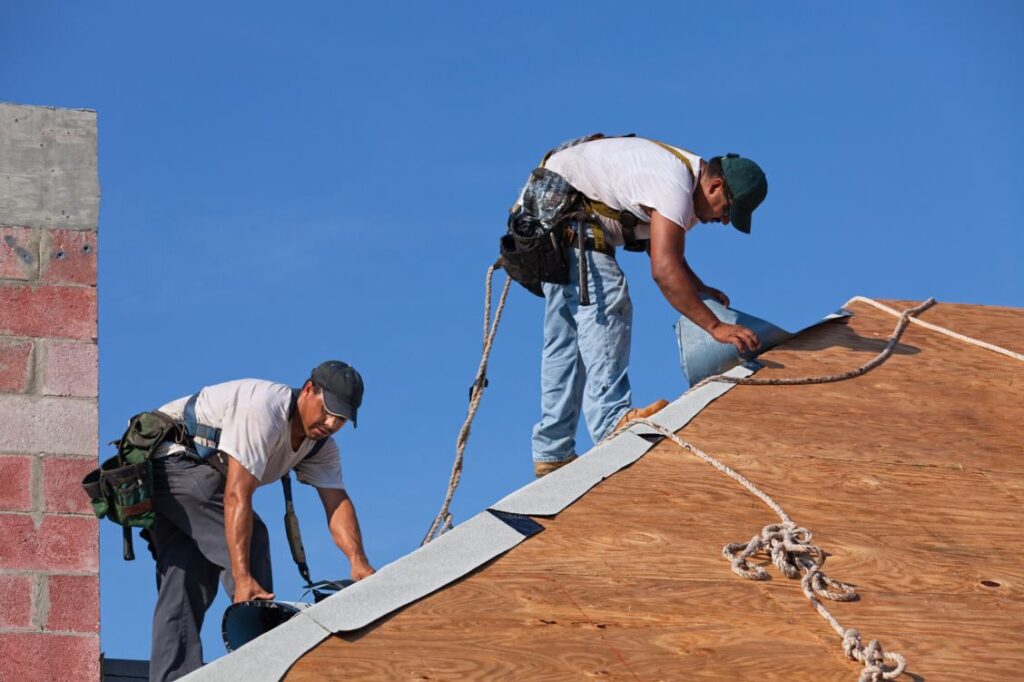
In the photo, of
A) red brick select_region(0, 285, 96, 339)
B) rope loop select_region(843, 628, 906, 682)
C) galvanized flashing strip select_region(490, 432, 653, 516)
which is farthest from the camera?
red brick select_region(0, 285, 96, 339)

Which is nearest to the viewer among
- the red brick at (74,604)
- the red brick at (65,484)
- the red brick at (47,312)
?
the red brick at (74,604)

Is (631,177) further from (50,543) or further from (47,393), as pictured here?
(50,543)

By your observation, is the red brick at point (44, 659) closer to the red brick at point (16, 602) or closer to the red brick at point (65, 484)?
the red brick at point (16, 602)

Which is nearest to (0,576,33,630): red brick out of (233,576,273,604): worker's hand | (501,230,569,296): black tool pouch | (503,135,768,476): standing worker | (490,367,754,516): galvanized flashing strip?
(233,576,273,604): worker's hand

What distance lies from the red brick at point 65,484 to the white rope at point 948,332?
3.32 meters

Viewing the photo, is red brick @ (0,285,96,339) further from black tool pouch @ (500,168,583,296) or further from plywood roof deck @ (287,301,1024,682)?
plywood roof deck @ (287,301,1024,682)

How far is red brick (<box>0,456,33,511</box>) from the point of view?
5.52m

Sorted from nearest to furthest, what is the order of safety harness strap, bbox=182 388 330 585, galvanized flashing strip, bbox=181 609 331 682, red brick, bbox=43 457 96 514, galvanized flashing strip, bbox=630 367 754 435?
galvanized flashing strip, bbox=181 609 331 682 < galvanized flashing strip, bbox=630 367 754 435 < safety harness strap, bbox=182 388 330 585 < red brick, bbox=43 457 96 514

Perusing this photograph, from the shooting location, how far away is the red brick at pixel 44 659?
5.38 meters

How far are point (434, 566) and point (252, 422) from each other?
158 centimetres

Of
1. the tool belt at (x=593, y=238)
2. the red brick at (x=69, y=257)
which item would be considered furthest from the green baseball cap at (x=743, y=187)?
the red brick at (x=69, y=257)

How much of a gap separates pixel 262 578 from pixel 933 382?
2624 mm

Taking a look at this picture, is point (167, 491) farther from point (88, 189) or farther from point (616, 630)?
point (616, 630)

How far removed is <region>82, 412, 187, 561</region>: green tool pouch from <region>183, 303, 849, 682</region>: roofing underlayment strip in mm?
1649
